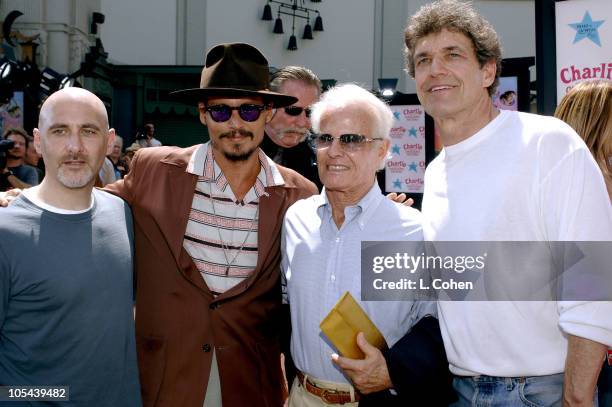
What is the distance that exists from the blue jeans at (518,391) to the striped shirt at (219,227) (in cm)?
108

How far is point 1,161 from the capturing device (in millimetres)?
5066

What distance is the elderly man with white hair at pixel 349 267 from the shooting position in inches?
82.8

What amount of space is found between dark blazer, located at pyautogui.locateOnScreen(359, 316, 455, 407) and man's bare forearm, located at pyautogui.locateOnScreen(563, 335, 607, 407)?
465 mm

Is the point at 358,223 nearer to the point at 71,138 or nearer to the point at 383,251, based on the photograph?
the point at 383,251

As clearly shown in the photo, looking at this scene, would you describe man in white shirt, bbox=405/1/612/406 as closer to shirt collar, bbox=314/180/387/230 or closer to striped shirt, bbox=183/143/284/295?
shirt collar, bbox=314/180/387/230

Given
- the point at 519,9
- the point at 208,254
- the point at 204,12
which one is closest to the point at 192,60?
the point at 204,12

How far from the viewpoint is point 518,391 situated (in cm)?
185

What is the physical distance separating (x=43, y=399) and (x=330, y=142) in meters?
1.40

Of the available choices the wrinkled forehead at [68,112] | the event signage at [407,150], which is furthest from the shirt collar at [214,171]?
the event signage at [407,150]

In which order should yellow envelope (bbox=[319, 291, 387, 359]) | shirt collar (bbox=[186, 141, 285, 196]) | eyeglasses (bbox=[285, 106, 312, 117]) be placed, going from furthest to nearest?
eyeglasses (bbox=[285, 106, 312, 117]) < shirt collar (bbox=[186, 141, 285, 196]) < yellow envelope (bbox=[319, 291, 387, 359])

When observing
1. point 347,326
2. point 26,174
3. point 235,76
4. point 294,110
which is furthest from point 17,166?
point 347,326

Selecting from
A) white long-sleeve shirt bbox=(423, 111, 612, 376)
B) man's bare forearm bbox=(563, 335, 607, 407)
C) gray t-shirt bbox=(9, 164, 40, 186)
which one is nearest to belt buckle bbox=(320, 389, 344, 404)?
white long-sleeve shirt bbox=(423, 111, 612, 376)

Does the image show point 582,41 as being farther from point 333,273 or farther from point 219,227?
point 219,227

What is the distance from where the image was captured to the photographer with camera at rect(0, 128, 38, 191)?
531cm
